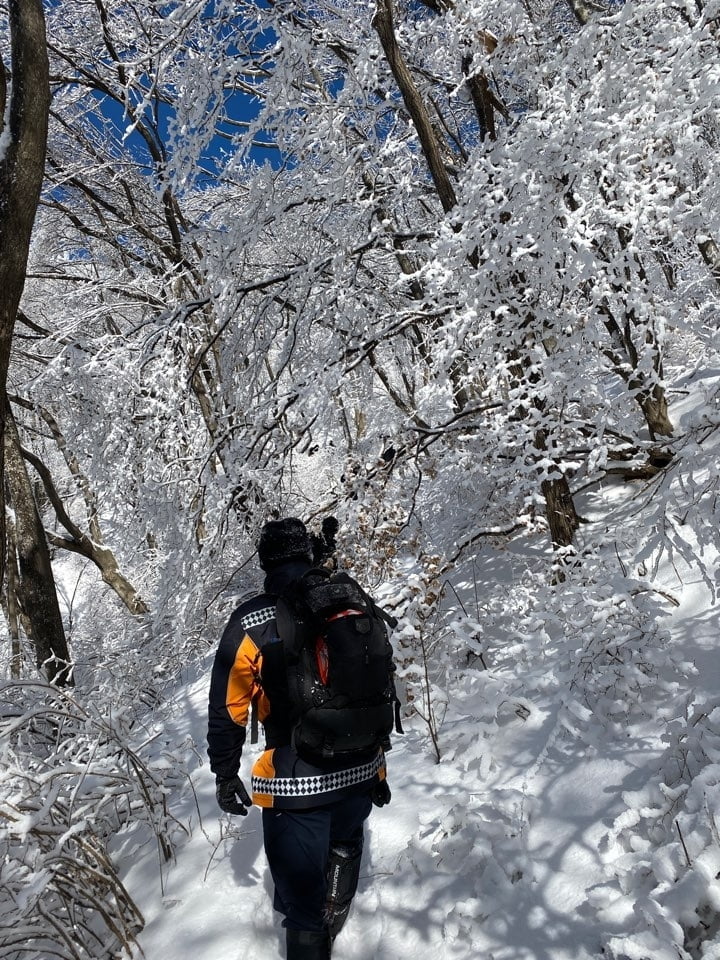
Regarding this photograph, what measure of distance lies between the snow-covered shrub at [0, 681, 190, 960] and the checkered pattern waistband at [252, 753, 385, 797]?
2.23ft

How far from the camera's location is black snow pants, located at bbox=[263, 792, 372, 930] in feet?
7.43

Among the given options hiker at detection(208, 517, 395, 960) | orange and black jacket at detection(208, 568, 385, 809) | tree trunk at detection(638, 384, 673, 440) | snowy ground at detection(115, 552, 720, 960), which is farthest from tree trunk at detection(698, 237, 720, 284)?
orange and black jacket at detection(208, 568, 385, 809)

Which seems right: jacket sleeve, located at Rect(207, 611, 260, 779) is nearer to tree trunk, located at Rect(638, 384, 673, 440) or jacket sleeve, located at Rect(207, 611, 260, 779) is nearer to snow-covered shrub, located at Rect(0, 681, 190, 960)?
snow-covered shrub, located at Rect(0, 681, 190, 960)

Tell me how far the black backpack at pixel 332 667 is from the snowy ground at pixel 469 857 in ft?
2.55

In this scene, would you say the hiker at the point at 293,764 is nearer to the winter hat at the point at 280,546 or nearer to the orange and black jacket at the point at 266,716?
the orange and black jacket at the point at 266,716

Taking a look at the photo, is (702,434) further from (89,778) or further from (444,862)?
(89,778)

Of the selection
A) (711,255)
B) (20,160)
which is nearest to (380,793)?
(20,160)

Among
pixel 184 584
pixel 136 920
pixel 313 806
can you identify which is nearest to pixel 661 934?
pixel 313 806

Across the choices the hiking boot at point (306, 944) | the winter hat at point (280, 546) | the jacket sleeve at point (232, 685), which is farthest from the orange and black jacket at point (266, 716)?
the hiking boot at point (306, 944)

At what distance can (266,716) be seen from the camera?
2.38 metres

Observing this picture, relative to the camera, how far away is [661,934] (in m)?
2.02

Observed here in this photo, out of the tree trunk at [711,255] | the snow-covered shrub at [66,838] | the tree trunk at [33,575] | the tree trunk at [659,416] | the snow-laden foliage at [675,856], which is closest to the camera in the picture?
the snow-laden foliage at [675,856]

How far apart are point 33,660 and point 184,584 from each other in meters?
1.83

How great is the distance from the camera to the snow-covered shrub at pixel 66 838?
223 centimetres
